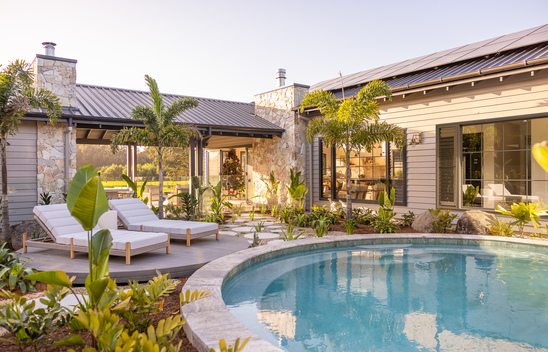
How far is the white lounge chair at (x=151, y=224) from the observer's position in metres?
6.79

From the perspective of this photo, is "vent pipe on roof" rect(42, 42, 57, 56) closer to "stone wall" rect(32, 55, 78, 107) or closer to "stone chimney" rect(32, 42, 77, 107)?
"stone chimney" rect(32, 42, 77, 107)


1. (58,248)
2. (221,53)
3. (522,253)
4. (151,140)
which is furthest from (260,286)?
(221,53)

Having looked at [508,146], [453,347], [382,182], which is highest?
[508,146]

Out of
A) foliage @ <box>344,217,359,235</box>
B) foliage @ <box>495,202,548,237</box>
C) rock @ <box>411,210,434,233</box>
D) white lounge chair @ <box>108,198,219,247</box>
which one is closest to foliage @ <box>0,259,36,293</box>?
white lounge chair @ <box>108,198,219,247</box>

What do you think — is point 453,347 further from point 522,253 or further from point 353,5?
point 353,5

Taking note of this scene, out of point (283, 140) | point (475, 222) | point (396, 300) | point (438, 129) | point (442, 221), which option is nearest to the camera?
point (396, 300)

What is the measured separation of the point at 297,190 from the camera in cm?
1123

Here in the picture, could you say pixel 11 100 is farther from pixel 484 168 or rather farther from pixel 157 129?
pixel 484 168

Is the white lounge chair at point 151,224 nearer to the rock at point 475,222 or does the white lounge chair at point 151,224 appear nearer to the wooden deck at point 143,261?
the wooden deck at point 143,261

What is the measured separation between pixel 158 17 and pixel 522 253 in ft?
39.0

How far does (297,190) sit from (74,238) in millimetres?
6698

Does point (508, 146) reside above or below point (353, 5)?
below

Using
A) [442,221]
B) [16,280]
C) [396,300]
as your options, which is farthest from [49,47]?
[442,221]

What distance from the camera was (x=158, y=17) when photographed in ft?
41.1
